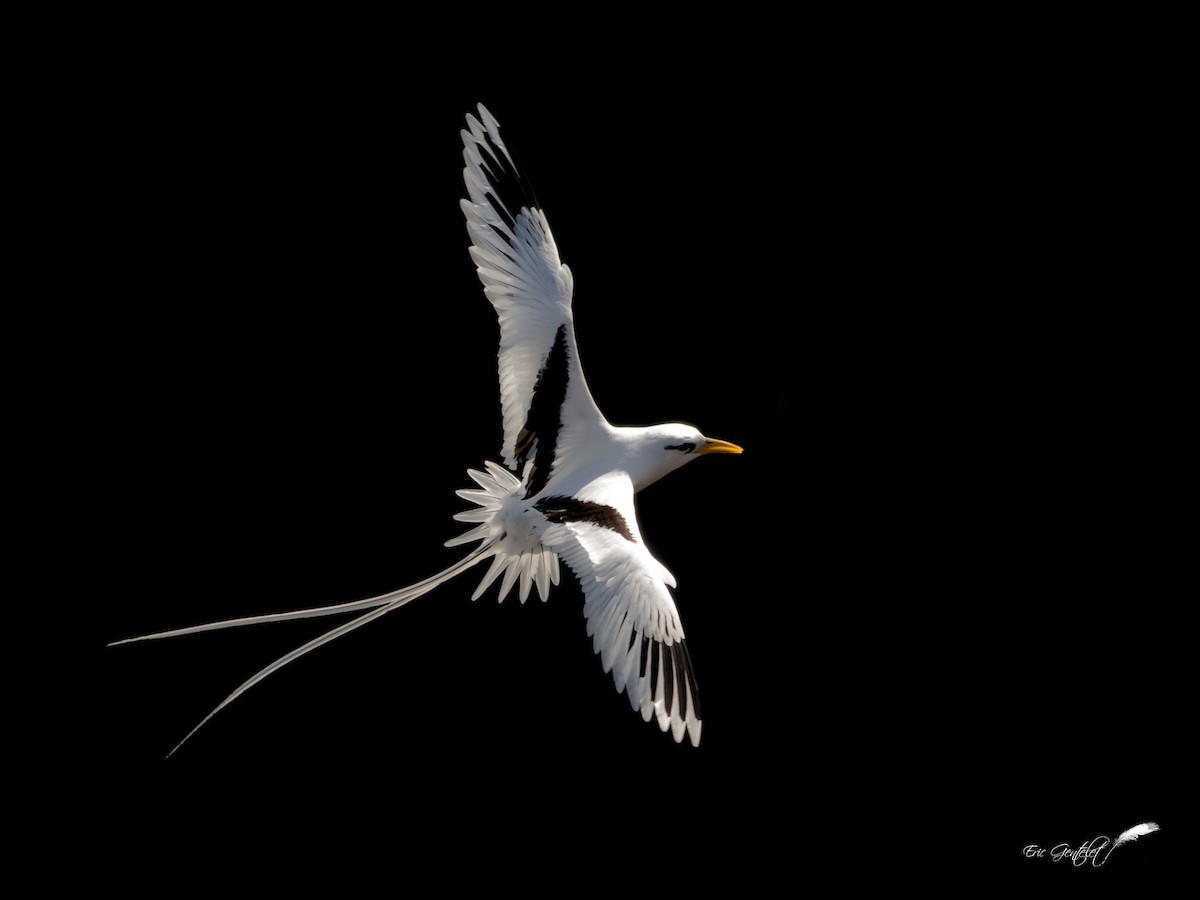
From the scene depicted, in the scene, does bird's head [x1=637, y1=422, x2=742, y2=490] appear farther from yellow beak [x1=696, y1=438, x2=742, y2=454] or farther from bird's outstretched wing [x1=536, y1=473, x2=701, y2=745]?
bird's outstretched wing [x1=536, y1=473, x2=701, y2=745]

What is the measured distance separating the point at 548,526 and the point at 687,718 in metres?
0.62

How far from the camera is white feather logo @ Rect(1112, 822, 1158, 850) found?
9.21ft

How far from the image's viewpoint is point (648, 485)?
3174 millimetres

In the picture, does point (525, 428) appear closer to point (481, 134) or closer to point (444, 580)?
point (444, 580)

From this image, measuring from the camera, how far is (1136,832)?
2.82m

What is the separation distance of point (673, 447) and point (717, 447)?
0.47ft

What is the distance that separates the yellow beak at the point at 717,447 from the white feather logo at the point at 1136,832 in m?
1.38

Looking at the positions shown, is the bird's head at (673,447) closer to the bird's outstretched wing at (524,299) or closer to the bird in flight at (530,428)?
the bird in flight at (530,428)

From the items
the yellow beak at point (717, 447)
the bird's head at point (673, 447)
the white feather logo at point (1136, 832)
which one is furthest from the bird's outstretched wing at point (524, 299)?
the white feather logo at point (1136, 832)

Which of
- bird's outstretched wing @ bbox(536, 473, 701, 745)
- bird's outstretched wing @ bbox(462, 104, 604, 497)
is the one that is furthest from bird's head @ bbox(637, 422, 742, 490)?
bird's outstretched wing @ bbox(536, 473, 701, 745)

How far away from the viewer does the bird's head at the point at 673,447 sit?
3.14 m

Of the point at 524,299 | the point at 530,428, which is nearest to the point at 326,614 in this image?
the point at 530,428

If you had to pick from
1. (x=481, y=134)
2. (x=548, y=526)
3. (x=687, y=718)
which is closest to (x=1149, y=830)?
(x=687, y=718)

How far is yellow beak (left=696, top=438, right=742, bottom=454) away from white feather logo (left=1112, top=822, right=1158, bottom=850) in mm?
1383
